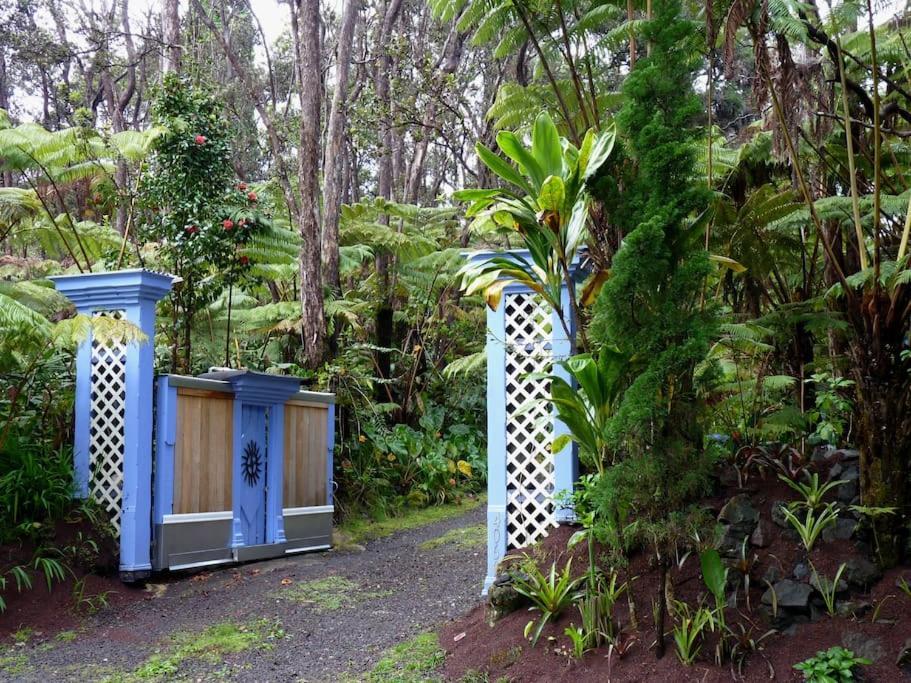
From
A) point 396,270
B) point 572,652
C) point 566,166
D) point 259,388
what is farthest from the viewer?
point 396,270

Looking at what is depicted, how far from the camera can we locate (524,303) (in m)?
6.02

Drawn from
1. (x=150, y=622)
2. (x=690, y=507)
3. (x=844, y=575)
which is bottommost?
(x=150, y=622)

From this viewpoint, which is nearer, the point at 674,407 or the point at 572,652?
the point at 674,407

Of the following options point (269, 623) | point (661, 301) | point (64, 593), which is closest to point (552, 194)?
point (661, 301)

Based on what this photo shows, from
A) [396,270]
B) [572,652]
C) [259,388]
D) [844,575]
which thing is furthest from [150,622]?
[396,270]

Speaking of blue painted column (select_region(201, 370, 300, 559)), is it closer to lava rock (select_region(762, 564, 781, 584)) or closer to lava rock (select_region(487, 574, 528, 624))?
lava rock (select_region(487, 574, 528, 624))

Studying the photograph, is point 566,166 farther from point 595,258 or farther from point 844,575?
point 844,575

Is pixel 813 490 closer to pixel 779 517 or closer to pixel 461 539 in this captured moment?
pixel 779 517

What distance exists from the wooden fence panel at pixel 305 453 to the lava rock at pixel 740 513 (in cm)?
515

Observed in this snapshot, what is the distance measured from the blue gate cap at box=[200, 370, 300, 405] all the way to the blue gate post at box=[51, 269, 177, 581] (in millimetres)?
845

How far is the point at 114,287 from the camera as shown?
7074 millimetres

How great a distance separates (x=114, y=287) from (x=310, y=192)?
3.67 meters

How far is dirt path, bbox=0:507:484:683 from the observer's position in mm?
5047

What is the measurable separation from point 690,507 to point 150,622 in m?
4.08
